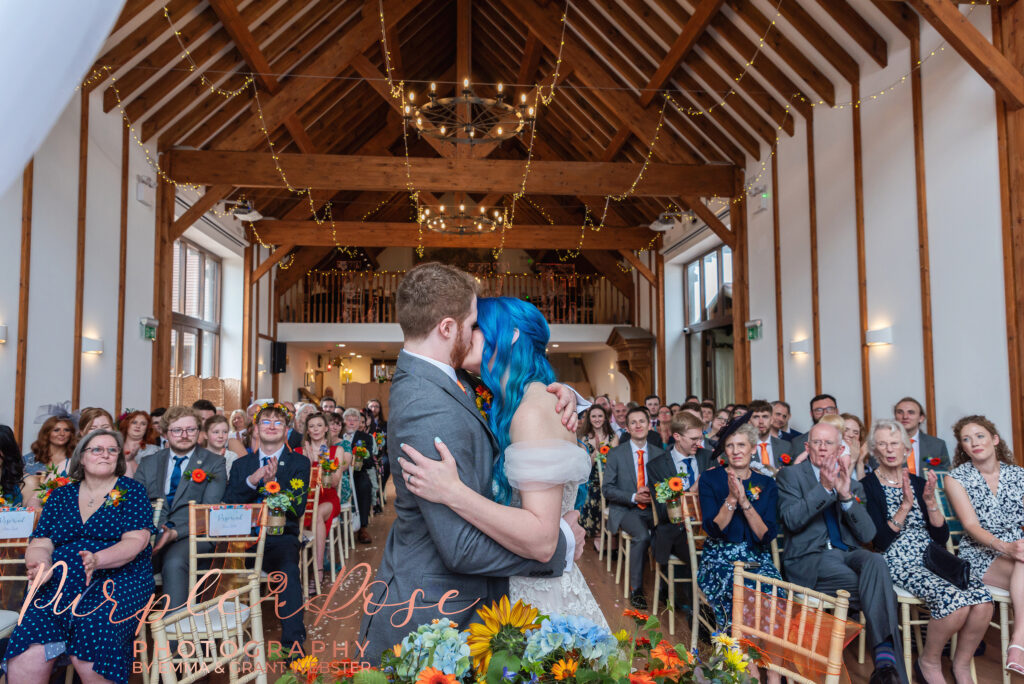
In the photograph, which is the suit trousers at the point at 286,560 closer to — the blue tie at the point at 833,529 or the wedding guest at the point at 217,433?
the wedding guest at the point at 217,433

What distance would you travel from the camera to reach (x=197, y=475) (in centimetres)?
409

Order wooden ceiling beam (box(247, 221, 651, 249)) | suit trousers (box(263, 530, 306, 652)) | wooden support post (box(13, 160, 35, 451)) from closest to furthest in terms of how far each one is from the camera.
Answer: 1. suit trousers (box(263, 530, 306, 652))
2. wooden support post (box(13, 160, 35, 451))
3. wooden ceiling beam (box(247, 221, 651, 249))

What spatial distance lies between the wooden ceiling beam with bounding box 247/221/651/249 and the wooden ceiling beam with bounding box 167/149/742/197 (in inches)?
134

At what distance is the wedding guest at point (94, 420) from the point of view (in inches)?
192

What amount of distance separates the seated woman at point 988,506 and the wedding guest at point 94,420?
517 cm

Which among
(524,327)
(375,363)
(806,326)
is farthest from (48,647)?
(375,363)

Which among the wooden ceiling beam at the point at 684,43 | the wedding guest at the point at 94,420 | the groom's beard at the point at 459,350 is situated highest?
the wooden ceiling beam at the point at 684,43

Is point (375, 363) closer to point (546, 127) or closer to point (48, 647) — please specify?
point (546, 127)

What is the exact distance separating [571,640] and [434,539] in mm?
353

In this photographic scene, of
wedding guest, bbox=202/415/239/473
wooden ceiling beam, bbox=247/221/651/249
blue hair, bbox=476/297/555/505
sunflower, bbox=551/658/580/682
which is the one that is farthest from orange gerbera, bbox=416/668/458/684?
wooden ceiling beam, bbox=247/221/651/249

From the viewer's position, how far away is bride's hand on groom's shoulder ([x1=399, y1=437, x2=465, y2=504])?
46.4 inches

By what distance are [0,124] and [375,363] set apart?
22.9 meters

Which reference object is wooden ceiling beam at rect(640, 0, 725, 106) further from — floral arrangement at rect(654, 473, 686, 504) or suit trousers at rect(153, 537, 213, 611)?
suit trousers at rect(153, 537, 213, 611)

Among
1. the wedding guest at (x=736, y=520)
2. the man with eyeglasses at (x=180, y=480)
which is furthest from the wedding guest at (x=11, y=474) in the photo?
the wedding guest at (x=736, y=520)
